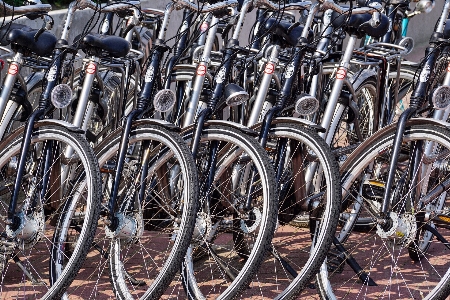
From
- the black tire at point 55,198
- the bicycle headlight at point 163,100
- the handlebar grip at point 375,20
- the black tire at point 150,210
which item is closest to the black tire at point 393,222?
the handlebar grip at point 375,20

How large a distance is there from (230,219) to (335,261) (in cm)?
66

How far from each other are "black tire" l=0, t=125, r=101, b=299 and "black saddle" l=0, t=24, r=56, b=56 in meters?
0.51

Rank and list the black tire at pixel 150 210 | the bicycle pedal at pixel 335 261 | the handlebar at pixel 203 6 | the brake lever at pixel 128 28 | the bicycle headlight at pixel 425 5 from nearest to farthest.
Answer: the black tire at pixel 150 210, the handlebar at pixel 203 6, the bicycle pedal at pixel 335 261, the bicycle headlight at pixel 425 5, the brake lever at pixel 128 28

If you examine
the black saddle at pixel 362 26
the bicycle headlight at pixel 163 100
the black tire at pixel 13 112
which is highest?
the black saddle at pixel 362 26

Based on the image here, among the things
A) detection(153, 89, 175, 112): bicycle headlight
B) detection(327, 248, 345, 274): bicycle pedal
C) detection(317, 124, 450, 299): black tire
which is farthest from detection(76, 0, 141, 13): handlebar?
detection(327, 248, 345, 274): bicycle pedal

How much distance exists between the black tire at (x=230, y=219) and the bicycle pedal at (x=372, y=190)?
0.70m

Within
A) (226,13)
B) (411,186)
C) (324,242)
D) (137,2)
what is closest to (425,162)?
(411,186)

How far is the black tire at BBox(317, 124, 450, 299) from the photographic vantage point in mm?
5160

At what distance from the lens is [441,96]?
212 inches

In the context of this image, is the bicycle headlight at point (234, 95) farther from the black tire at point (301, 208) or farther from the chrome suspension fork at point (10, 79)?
the chrome suspension fork at point (10, 79)

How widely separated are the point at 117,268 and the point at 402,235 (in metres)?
1.47

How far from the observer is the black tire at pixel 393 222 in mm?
5160

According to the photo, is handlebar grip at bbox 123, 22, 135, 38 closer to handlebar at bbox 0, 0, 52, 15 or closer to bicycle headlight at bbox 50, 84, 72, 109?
handlebar at bbox 0, 0, 52, 15

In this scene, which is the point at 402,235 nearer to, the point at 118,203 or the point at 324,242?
the point at 324,242
